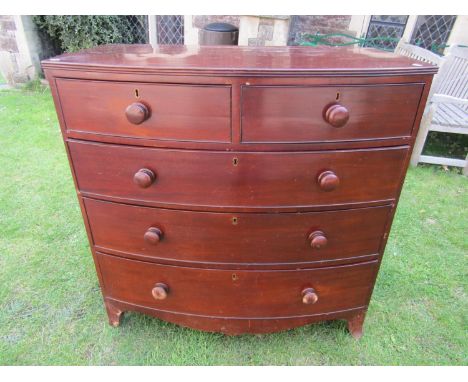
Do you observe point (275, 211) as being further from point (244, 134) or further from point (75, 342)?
point (75, 342)

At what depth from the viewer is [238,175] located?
124 centimetres

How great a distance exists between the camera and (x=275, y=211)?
52.2 inches

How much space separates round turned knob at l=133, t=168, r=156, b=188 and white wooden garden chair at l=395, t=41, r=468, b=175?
10.2 feet

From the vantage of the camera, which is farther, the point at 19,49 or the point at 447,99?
the point at 19,49

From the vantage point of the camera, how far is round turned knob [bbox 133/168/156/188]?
1.23m

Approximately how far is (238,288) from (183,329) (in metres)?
0.55

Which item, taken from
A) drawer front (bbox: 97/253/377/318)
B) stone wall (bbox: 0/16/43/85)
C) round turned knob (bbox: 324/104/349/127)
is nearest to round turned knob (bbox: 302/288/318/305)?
drawer front (bbox: 97/253/377/318)

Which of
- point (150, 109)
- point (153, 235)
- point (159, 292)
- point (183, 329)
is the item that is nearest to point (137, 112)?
point (150, 109)

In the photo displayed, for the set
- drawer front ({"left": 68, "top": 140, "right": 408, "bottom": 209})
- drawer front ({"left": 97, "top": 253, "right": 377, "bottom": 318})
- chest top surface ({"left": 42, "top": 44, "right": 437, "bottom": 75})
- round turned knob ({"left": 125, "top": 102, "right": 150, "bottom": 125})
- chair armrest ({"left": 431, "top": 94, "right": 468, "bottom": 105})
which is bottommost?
drawer front ({"left": 97, "top": 253, "right": 377, "bottom": 318})

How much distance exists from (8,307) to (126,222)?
3.85 feet

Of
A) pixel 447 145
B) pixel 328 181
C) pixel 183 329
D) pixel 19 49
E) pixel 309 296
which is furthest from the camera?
pixel 19 49

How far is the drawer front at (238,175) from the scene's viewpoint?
122 centimetres

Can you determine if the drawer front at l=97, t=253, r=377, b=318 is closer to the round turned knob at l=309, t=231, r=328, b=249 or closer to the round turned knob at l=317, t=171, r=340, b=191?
the round turned knob at l=309, t=231, r=328, b=249

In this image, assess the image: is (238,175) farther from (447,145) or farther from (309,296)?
(447,145)
